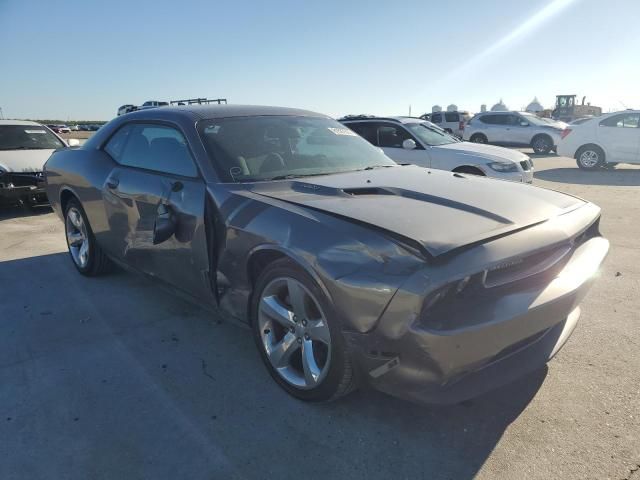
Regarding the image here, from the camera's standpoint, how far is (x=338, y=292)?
7.14ft

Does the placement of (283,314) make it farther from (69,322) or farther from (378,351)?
(69,322)

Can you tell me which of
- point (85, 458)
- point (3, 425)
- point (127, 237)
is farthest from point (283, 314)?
point (127, 237)

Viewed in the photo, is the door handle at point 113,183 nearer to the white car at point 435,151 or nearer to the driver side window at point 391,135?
the white car at point 435,151

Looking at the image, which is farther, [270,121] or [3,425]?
[270,121]

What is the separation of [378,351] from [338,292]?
32 centimetres

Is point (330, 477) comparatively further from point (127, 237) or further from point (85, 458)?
point (127, 237)

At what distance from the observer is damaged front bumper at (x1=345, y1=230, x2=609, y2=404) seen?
6.45ft

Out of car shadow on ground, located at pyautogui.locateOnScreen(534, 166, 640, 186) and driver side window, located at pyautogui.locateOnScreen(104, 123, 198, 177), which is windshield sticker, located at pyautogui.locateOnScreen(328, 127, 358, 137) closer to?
driver side window, located at pyautogui.locateOnScreen(104, 123, 198, 177)

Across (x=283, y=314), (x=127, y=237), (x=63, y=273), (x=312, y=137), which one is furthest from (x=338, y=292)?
(x=63, y=273)

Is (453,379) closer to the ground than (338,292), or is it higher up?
closer to the ground

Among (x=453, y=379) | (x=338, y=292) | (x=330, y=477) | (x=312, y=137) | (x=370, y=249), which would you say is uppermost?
(x=312, y=137)

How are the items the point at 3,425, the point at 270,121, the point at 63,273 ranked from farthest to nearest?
the point at 63,273
the point at 270,121
the point at 3,425

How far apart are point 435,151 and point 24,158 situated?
22.6 ft

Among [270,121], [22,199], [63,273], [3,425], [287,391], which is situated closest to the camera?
[3,425]
